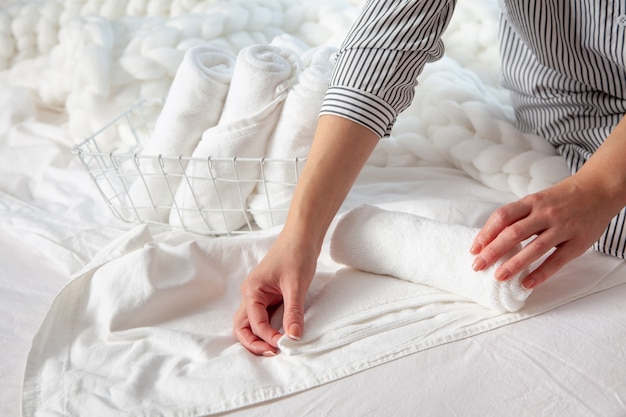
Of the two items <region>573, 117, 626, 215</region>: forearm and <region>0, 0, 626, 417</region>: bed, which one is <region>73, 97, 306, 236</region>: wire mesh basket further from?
<region>573, 117, 626, 215</region>: forearm

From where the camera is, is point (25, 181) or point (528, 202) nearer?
point (528, 202)

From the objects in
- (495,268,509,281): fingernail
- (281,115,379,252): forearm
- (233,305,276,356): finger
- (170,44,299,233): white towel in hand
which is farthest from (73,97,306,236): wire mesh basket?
(495,268,509,281): fingernail

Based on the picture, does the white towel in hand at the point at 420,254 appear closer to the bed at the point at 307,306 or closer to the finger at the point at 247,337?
the bed at the point at 307,306

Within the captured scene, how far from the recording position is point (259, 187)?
0.97 meters

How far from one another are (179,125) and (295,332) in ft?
1.47

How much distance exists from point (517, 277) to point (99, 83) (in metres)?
0.84

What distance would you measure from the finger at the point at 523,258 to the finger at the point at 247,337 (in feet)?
0.78

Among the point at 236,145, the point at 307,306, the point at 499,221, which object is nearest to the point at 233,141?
the point at 236,145

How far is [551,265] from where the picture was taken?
26.6 inches

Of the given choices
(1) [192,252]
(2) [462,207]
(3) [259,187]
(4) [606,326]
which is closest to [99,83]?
(3) [259,187]

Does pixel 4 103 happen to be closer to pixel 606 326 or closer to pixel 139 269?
pixel 139 269

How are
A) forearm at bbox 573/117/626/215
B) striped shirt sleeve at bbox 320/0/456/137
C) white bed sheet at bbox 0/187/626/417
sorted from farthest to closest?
striped shirt sleeve at bbox 320/0/456/137 < forearm at bbox 573/117/626/215 < white bed sheet at bbox 0/187/626/417

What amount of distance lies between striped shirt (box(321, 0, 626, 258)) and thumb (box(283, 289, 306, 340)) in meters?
0.24

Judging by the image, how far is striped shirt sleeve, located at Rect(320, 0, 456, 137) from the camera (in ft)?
2.66
